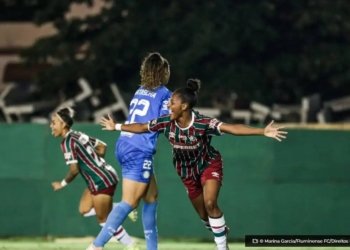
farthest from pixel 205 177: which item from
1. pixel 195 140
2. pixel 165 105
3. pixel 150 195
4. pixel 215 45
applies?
pixel 215 45

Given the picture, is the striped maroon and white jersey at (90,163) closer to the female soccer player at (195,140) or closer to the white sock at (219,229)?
the female soccer player at (195,140)

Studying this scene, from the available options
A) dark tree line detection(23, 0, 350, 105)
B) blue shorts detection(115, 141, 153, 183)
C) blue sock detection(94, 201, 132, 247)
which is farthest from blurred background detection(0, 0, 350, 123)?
blue sock detection(94, 201, 132, 247)

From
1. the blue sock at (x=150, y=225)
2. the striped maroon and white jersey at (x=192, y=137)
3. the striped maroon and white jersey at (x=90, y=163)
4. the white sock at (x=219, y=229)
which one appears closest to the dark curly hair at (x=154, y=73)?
the striped maroon and white jersey at (x=192, y=137)

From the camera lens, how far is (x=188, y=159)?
14.8 metres

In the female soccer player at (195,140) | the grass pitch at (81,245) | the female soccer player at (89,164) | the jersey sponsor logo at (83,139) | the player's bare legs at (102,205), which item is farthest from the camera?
the grass pitch at (81,245)

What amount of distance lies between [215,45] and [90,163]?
53.0 ft

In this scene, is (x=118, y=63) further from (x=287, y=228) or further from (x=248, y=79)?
(x=287, y=228)

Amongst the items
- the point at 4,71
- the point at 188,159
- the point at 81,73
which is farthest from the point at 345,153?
the point at 4,71

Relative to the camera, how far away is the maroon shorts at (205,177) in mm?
14852

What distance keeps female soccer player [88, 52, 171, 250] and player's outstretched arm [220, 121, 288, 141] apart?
29.7 inches

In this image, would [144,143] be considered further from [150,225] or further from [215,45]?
[215,45]

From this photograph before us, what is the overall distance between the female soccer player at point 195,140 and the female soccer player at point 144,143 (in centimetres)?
26

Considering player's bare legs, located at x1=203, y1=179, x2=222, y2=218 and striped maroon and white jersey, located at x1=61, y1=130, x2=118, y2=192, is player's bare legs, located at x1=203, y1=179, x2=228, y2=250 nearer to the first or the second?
player's bare legs, located at x1=203, y1=179, x2=222, y2=218

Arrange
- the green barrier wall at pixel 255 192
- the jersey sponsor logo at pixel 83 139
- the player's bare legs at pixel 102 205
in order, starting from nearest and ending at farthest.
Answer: the jersey sponsor logo at pixel 83 139
the player's bare legs at pixel 102 205
the green barrier wall at pixel 255 192
